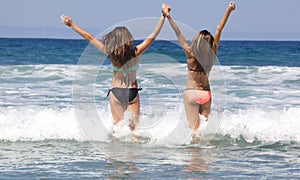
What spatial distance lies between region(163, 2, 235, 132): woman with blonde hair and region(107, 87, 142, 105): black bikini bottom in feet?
2.08

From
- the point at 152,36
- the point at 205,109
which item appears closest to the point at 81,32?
the point at 152,36

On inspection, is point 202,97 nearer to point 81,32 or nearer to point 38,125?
Result: point 81,32

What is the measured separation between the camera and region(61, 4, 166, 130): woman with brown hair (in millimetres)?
5891

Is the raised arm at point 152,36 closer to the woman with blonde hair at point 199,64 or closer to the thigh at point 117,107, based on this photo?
the woman with blonde hair at point 199,64

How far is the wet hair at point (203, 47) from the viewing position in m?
5.93

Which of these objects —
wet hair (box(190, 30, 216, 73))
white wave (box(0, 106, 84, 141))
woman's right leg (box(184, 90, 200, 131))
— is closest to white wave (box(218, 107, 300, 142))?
woman's right leg (box(184, 90, 200, 131))

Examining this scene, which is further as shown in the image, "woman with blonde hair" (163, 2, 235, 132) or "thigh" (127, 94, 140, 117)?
"thigh" (127, 94, 140, 117)

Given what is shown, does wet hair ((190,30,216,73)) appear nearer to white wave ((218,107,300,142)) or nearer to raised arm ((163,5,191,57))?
raised arm ((163,5,191,57))

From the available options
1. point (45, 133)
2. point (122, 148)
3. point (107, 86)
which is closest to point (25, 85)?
point (107, 86)

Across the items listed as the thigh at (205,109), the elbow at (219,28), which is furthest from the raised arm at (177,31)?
the thigh at (205,109)

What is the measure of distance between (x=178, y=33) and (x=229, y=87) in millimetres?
7639

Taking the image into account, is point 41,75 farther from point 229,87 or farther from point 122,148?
point 122,148

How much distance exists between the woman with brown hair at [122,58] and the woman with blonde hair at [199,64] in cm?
43

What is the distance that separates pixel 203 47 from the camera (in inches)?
234
